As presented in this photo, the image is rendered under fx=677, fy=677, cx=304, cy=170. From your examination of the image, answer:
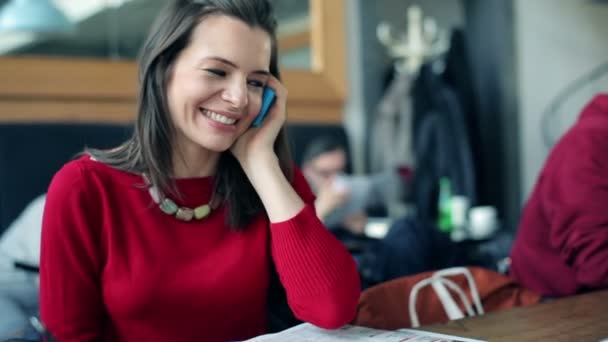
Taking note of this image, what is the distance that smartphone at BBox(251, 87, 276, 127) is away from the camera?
48.4 inches

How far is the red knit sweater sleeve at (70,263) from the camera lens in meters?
1.07

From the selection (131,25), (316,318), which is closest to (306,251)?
(316,318)

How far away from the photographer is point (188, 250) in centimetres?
116

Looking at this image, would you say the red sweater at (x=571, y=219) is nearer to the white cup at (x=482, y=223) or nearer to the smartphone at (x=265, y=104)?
the smartphone at (x=265, y=104)

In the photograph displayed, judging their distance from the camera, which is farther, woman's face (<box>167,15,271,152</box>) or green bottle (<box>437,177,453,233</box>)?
green bottle (<box>437,177,453,233</box>)

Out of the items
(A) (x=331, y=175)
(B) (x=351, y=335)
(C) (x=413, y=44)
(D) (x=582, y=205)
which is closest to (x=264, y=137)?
(B) (x=351, y=335)

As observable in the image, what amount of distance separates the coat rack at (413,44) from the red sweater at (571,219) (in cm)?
280

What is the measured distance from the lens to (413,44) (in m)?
4.45

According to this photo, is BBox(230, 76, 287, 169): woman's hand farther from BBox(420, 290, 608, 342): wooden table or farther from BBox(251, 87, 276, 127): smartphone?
BBox(420, 290, 608, 342): wooden table

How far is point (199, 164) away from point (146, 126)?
12 cm

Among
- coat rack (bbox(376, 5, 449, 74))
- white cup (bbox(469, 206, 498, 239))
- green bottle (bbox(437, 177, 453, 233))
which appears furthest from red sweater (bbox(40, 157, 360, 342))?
coat rack (bbox(376, 5, 449, 74))

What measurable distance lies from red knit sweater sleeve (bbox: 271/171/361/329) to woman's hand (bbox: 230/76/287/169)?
5.4 inches

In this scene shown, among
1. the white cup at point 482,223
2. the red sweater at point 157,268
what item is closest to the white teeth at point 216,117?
the red sweater at point 157,268

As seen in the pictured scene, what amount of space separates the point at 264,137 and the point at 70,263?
1.30 feet
